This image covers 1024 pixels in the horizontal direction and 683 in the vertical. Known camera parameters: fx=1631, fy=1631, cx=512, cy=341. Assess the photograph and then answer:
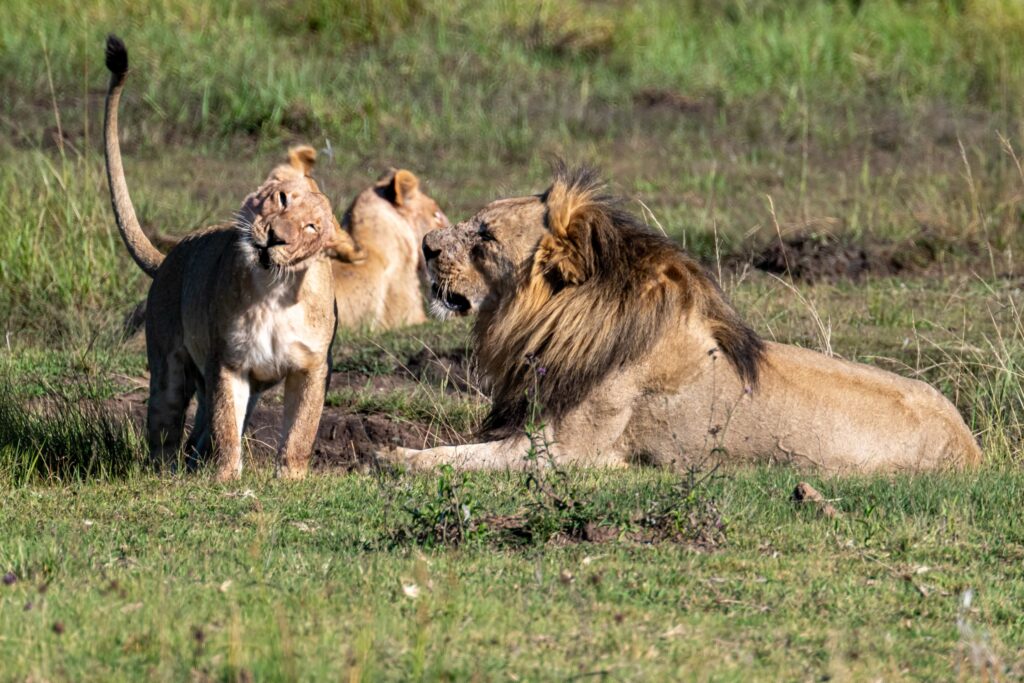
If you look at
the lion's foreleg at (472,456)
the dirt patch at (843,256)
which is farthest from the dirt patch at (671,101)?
the lion's foreleg at (472,456)

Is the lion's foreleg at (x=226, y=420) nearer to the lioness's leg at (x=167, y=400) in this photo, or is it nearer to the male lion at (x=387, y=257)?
the lioness's leg at (x=167, y=400)

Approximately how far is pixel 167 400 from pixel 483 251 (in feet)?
4.36

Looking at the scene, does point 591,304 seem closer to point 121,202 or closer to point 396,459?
point 396,459

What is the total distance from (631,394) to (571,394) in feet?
0.75

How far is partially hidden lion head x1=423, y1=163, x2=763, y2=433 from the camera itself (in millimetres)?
6094

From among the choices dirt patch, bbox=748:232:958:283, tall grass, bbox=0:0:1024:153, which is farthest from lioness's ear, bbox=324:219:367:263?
tall grass, bbox=0:0:1024:153

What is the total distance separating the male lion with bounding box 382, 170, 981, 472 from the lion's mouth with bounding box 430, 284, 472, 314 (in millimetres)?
80

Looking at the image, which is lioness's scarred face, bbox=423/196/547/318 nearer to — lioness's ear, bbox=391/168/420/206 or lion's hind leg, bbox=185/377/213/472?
lion's hind leg, bbox=185/377/213/472

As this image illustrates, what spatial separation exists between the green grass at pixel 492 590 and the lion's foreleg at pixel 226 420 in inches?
12.9

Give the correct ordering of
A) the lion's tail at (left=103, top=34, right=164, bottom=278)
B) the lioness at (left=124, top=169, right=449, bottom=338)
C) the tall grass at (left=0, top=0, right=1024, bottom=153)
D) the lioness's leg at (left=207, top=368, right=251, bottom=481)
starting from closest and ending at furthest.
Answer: the lioness's leg at (left=207, top=368, right=251, bottom=481)
the lion's tail at (left=103, top=34, right=164, bottom=278)
the lioness at (left=124, top=169, right=449, bottom=338)
the tall grass at (left=0, top=0, right=1024, bottom=153)

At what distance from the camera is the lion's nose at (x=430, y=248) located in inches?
248

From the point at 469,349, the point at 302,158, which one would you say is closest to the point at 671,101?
the point at 469,349

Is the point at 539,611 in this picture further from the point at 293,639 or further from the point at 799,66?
the point at 799,66

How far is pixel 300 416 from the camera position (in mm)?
5793
